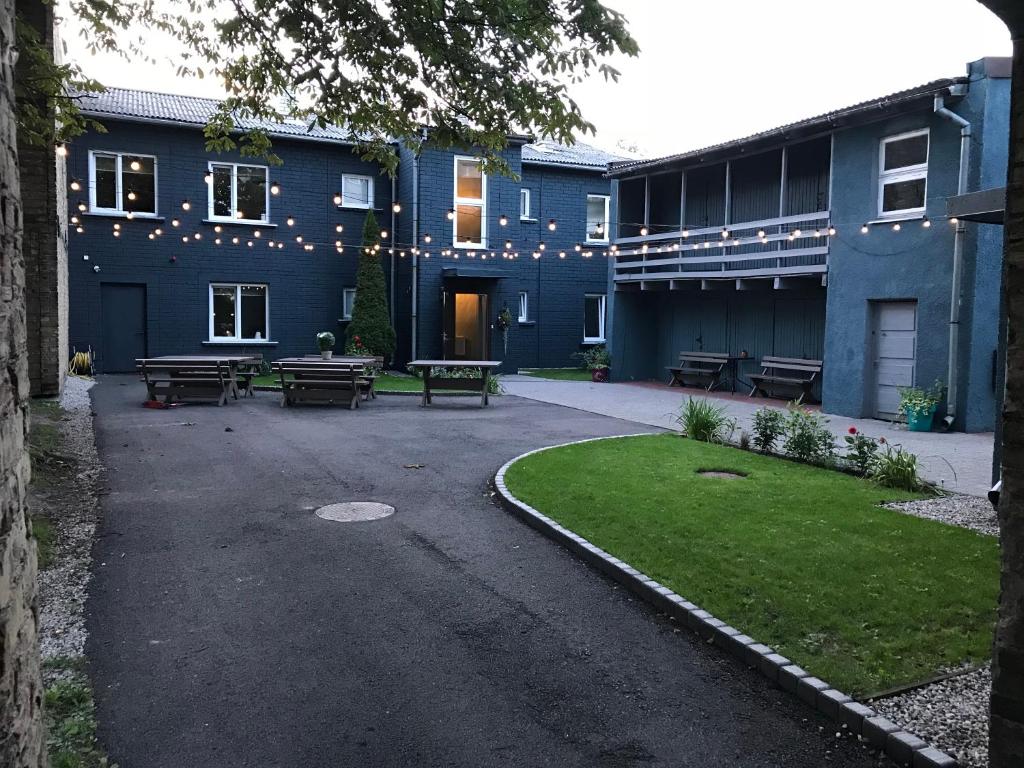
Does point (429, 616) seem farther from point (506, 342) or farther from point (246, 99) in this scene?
point (506, 342)

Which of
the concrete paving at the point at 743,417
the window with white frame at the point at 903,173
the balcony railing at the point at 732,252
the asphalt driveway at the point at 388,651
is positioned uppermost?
the window with white frame at the point at 903,173

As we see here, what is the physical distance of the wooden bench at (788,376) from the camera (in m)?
18.0

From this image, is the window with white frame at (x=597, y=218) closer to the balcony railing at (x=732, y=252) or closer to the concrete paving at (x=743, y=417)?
the balcony railing at (x=732, y=252)

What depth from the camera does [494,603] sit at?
554 centimetres

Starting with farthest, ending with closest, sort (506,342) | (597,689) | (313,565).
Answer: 1. (506,342)
2. (313,565)
3. (597,689)

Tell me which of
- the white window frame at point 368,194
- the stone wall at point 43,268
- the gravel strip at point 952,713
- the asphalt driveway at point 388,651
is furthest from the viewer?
the white window frame at point 368,194

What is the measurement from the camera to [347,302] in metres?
25.4

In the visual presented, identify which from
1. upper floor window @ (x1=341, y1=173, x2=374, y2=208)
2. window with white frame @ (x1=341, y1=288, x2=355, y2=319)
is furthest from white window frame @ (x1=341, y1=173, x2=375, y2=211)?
window with white frame @ (x1=341, y1=288, x2=355, y2=319)

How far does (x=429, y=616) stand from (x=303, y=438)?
763 cm

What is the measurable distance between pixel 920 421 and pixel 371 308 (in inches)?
594

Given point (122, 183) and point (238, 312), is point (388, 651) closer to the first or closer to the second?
point (238, 312)

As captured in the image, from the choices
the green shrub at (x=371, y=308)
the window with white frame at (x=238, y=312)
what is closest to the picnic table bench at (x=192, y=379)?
the green shrub at (x=371, y=308)

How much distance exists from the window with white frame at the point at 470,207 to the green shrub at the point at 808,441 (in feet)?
52.2

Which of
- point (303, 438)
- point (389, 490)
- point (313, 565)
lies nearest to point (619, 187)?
point (303, 438)
